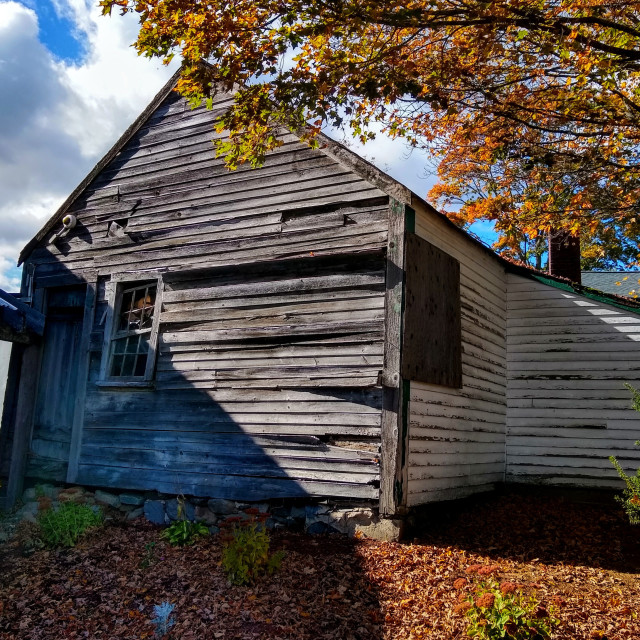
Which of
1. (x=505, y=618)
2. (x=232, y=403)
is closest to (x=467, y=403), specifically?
(x=232, y=403)

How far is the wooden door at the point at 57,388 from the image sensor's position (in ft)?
35.1

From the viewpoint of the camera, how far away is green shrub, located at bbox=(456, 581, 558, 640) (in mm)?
4801

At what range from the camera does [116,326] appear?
10.4m

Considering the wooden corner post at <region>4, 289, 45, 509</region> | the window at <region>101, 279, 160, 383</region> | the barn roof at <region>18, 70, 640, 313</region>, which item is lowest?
the wooden corner post at <region>4, 289, 45, 509</region>

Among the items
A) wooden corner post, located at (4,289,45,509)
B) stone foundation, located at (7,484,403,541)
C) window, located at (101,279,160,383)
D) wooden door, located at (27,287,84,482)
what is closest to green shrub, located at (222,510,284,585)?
stone foundation, located at (7,484,403,541)

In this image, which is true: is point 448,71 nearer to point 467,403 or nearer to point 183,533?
point 467,403

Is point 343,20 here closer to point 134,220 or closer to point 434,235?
point 434,235

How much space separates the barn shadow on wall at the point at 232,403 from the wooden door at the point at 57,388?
32 millimetres

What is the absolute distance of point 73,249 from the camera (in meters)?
11.3

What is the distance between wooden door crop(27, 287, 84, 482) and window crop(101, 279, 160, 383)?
3.25ft

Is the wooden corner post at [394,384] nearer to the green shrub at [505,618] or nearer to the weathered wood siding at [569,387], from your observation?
the green shrub at [505,618]

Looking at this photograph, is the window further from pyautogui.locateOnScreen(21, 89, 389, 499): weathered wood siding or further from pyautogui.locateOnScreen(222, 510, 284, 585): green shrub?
pyautogui.locateOnScreen(222, 510, 284, 585): green shrub

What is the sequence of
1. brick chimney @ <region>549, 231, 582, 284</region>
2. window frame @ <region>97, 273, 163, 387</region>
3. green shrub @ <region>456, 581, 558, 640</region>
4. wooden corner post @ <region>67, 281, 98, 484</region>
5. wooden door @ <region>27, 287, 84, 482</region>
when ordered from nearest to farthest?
1. green shrub @ <region>456, 581, 558, 640</region>
2. window frame @ <region>97, 273, 163, 387</region>
3. wooden corner post @ <region>67, 281, 98, 484</region>
4. wooden door @ <region>27, 287, 84, 482</region>
5. brick chimney @ <region>549, 231, 582, 284</region>

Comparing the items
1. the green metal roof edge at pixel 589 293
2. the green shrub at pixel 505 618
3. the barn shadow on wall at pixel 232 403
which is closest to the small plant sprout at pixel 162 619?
the barn shadow on wall at pixel 232 403
